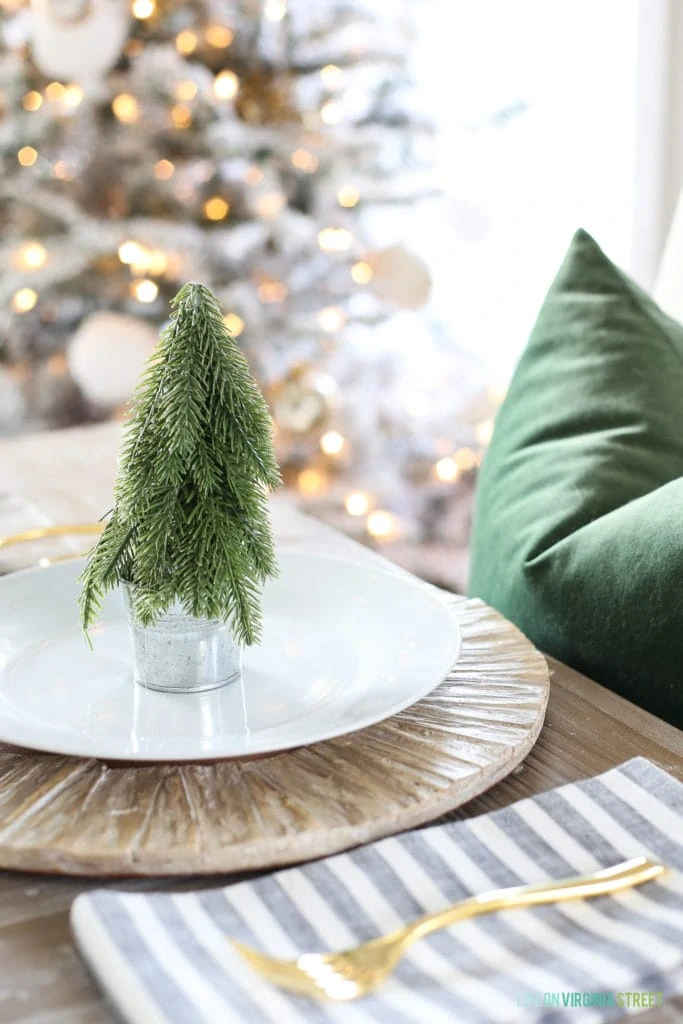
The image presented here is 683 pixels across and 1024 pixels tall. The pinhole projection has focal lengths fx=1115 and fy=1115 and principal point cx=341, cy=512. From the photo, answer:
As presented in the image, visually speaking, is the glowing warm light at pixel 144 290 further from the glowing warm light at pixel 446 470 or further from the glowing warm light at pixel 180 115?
the glowing warm light at pixel 446 470

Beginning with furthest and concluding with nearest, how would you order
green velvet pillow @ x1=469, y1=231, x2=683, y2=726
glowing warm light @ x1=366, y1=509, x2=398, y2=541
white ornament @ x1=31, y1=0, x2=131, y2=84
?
glowing warm light @ x1=366, y1=509, x2=398, y2=541 < white ornament @ x1=31, y1=0, x2=131, y2=84 < green velvet pillow @ x1=469, y1=231, x2=683, y2=726

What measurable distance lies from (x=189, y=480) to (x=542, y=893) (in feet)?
0.94

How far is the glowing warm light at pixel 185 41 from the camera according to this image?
2387 millimetres

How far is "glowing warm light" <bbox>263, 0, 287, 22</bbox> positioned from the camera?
242 cm

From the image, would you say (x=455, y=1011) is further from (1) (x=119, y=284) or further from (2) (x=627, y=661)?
(1) (x=119, y=284)

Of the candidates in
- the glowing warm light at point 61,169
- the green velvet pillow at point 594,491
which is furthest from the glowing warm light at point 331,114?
the green velvet pillow at point 594,491

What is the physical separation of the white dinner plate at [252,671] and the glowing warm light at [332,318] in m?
1.83

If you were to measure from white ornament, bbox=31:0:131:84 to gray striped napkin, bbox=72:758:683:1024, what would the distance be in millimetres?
2098

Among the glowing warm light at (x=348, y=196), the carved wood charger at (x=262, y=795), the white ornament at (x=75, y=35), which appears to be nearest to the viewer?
the carved wood charger at (x=262, y=795)

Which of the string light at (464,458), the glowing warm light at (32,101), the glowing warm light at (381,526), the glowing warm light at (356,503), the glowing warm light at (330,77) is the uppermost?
the glowing warm light at (330,77)

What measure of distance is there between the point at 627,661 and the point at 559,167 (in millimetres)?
2375

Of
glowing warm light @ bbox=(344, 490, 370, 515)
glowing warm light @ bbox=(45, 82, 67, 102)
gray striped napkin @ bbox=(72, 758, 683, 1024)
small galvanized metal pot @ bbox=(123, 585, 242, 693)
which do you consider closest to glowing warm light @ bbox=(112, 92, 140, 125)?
glowing warm light @ bbox=(45, 82, 67, 102)

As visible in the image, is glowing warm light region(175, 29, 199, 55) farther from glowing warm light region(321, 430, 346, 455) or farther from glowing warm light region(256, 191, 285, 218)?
glowing warm light region(321, 430, 346, 455)

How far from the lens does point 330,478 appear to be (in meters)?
2.66
